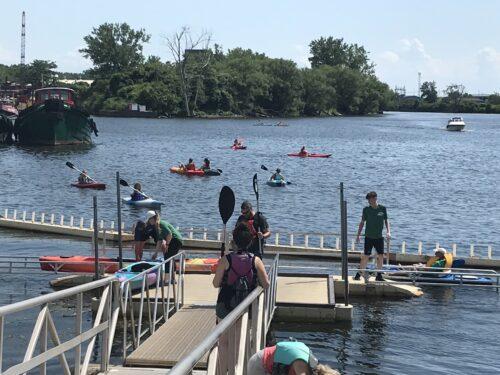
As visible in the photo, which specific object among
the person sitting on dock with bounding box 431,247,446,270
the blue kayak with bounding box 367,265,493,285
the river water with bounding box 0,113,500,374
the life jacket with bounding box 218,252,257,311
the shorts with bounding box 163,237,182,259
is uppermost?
the life jacket with bounding box 218,252,257,311

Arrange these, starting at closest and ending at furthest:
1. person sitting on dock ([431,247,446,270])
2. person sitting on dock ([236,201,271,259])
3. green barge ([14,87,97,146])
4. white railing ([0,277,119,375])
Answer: white railing ([0,277,119,375]) → person sitting on dock ([236,201,271,259]) → person sitting on dock ([431,247,446,270]) → green barge ([14,87,97,146])

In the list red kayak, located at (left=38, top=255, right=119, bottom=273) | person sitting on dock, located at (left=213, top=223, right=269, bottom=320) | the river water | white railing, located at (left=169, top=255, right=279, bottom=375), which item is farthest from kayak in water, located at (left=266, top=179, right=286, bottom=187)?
person sitting on dock, located at (left=213, top=223, right=269, bottom=320)

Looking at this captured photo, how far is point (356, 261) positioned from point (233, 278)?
14.9 metres

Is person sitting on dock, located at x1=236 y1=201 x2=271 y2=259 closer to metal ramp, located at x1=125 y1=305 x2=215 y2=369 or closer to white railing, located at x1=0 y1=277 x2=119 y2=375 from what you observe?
metal ramp, located at x1=125 y1=305 x2=215 y2=369

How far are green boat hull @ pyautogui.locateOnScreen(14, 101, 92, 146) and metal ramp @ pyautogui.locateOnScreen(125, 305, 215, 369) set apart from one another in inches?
2911

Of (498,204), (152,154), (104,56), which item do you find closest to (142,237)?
(498,204)

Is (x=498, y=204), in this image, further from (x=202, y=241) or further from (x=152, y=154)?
(x=152, y=154)

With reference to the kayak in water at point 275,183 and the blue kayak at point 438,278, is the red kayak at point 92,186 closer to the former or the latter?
the kayak in water at point 275,183

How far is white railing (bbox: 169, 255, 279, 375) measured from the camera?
599 cm

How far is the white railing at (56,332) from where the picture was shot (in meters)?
8.12

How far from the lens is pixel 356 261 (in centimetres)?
2455

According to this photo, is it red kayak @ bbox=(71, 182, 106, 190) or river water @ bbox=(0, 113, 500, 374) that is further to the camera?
red kayak @ bbox=(71, 182, 106, 190)

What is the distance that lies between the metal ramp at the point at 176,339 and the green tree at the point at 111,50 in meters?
184

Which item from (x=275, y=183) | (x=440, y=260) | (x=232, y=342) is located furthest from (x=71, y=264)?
(x=275, y=183)
